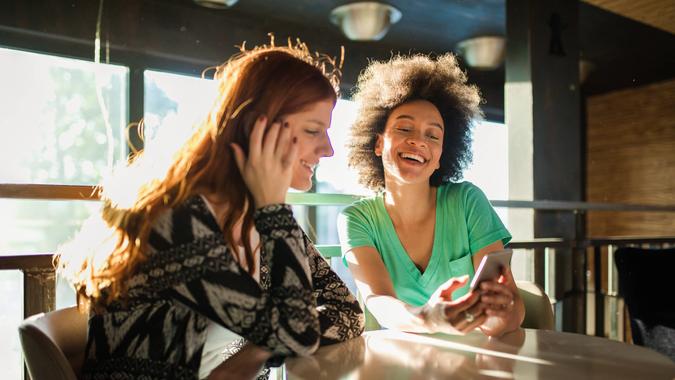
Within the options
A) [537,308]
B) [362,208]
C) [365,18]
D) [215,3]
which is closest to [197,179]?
[362,208]

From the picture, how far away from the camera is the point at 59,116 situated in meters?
3.28

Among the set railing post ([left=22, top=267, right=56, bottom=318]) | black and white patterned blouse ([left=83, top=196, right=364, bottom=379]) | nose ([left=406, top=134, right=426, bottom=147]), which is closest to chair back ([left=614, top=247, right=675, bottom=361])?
nose ([left=406, top=134, right=426, bottom=147])

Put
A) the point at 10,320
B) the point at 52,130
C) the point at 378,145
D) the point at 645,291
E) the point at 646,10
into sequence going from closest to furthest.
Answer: the point at 10,320, the point at 378,145, the point at 645,291, the point at 52,130, the point at 646,10

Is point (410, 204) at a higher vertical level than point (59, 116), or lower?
lower

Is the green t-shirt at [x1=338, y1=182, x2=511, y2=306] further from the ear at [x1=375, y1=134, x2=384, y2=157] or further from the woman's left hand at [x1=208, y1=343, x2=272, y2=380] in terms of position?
the woman's left hand at [x1=208, y1=343, x2=272, y2=380]

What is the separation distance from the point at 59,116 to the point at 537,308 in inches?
119

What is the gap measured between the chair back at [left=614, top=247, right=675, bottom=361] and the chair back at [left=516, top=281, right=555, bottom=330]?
116cm

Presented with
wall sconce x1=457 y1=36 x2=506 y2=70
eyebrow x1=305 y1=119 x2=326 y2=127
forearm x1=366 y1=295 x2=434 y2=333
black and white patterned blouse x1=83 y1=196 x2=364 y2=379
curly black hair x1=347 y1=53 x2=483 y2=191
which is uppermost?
wall sconce x1=457 y1=36 x2=506 y2=70

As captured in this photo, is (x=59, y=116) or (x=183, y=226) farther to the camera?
(x=59, y=116)

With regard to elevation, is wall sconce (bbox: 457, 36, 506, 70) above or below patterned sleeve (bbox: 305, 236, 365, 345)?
above

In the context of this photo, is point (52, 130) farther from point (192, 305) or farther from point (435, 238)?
point (192, 305)

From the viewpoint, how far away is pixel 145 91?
3592 mm

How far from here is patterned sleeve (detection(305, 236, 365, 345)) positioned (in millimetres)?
1176

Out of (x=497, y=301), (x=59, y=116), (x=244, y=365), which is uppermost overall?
(x=59, y=116)
